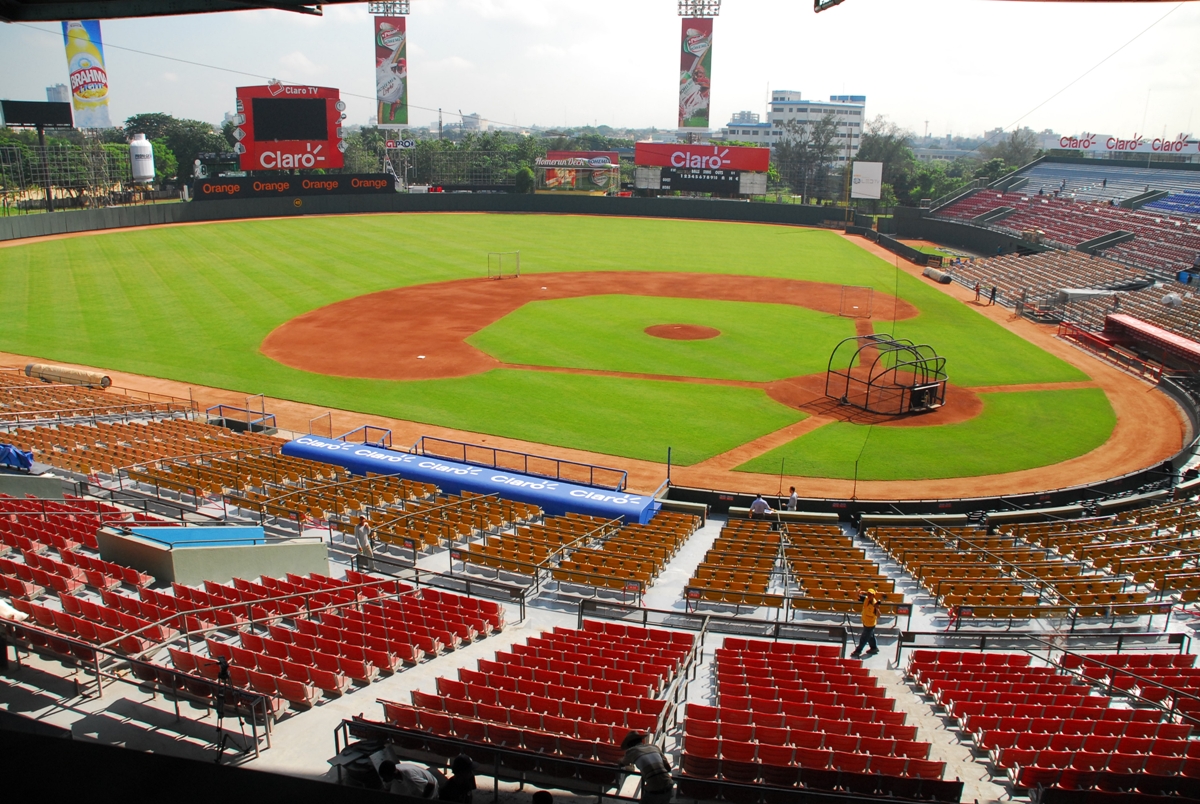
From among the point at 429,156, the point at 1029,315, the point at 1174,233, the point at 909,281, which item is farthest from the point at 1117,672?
the point at 429,156

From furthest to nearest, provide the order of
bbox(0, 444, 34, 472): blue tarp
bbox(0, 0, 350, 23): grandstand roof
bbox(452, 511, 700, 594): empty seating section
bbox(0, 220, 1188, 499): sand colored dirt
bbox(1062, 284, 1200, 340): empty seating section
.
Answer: bbox(1062, 284, 1200, 340): empty seating section, bbox(0, 220, 1188, 499): sand colored dirt, bbox(0, 444, 34, 472): blue tarp, bbox(452, 511, 700, 594): empty seating section, bbox(0, 0, 350, 23): grandstand roof

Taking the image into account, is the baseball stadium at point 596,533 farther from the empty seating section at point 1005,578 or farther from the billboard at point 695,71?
the billboard at point 695,71

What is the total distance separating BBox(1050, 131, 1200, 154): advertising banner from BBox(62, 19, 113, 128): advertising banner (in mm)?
90829

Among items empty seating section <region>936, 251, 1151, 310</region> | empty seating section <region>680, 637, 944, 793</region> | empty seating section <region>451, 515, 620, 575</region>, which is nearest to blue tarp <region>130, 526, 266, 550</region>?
empty seating section <region>451, 515, 620, 575</region>

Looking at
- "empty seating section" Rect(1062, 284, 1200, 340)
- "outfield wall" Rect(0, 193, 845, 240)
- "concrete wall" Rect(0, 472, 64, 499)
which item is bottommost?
"concrete wall" Rect(0, 472, 64, 499)

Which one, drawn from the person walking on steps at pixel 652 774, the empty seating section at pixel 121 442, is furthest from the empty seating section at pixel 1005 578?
the empty seating section at pixel 121 442

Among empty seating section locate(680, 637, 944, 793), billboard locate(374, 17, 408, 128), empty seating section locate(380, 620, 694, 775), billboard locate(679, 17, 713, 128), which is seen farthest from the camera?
billboard locate(679, 17, 713, 128)

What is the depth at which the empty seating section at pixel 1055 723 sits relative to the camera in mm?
8562

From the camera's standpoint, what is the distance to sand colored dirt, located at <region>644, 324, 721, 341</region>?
132 feet

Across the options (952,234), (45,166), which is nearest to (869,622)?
(952,234)

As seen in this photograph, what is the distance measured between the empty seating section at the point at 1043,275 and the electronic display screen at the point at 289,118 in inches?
2282

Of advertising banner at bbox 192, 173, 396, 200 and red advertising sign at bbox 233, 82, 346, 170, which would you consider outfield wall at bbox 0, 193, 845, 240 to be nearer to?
advertising banner at bbox 192, 173, 396, 200

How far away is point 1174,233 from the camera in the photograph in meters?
58.2

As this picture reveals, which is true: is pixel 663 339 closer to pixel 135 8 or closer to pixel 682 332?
pixel 682 332
